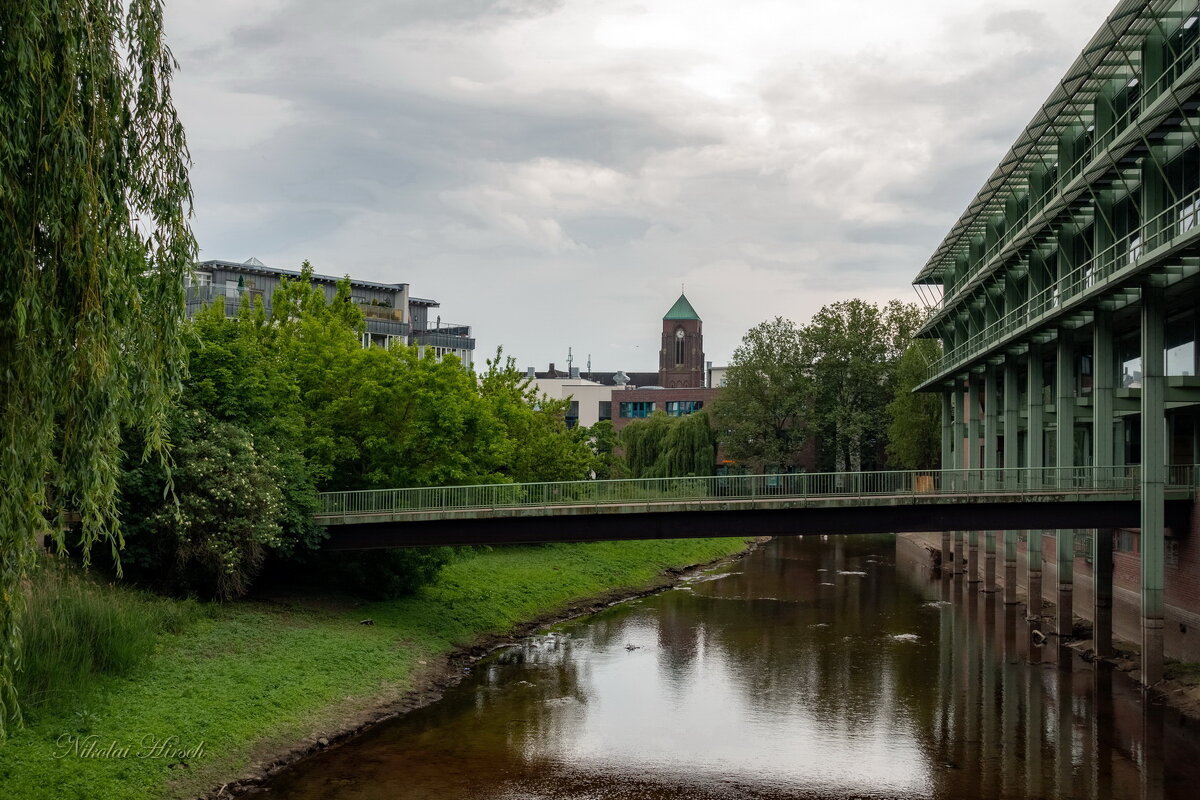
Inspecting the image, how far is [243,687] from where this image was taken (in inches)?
1032

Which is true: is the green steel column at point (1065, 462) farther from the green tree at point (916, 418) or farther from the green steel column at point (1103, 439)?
the green tree at point (916, 418)

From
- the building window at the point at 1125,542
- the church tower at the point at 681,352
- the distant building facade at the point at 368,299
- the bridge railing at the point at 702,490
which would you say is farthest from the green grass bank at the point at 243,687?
the church tower at the point at 681,352

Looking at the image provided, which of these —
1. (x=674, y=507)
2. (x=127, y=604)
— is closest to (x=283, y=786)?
(x=127, y=604)

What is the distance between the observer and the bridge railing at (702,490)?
35.0 meters

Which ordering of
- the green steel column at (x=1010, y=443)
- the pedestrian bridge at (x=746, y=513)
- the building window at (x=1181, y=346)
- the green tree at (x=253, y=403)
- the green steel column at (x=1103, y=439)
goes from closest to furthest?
the pedestrian bridge at (x=746, y=513) → the green tree at (x=253, y=403) → the green steel column at (x=1103, y=439) → the building window at (x=1181, y=346) → the green steel column at (x=1010, y=443)

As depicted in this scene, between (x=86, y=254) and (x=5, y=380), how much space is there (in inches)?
73.7

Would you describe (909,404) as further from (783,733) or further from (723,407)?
(783,733)

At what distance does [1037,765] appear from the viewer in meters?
24.2

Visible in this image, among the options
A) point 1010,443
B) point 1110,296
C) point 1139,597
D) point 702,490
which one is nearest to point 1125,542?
point 1139,597

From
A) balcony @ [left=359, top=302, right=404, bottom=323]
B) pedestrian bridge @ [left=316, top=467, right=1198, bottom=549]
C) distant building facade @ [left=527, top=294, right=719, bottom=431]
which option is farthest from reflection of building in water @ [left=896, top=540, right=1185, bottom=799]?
distant building facade @ [left=527, top=294, right=719, bottom=431]

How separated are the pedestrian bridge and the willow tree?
18870 millimetres

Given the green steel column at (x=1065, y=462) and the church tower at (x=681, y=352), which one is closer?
the green steel column at (x=1065, y=462)

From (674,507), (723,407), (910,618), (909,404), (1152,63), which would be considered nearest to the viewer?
(1152,63)

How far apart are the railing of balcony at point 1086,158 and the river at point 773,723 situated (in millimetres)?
15652
